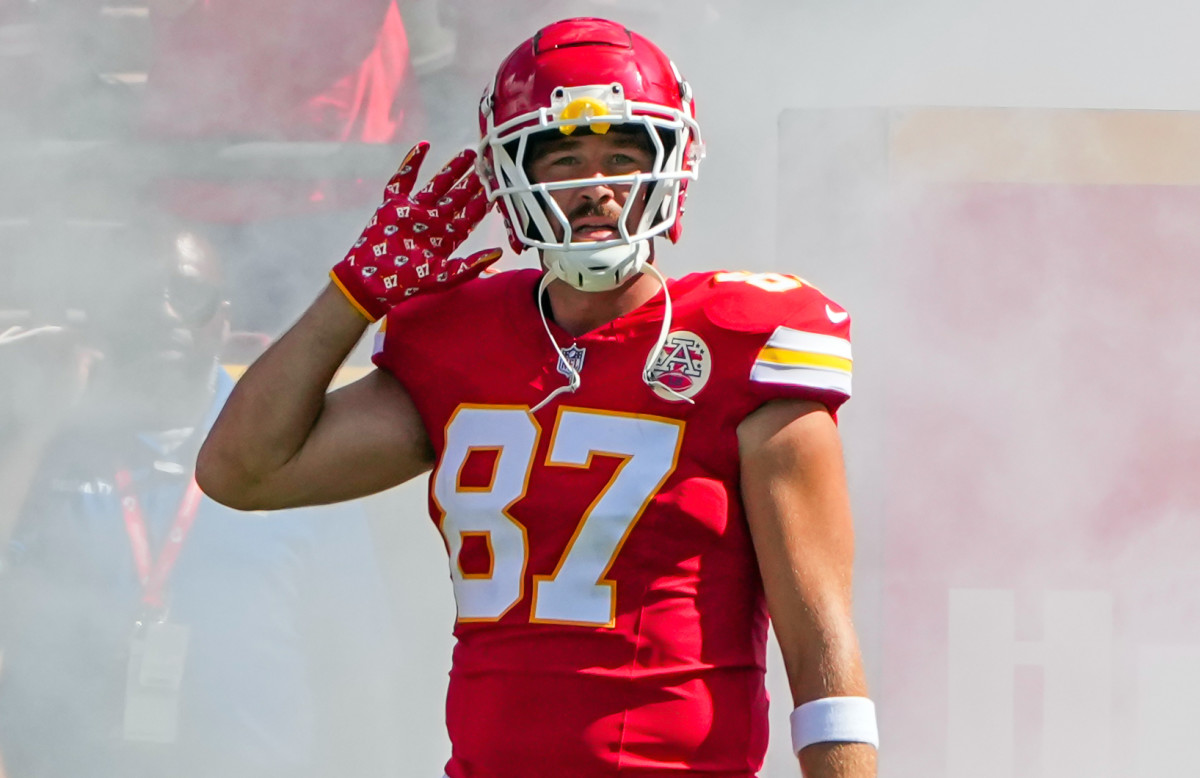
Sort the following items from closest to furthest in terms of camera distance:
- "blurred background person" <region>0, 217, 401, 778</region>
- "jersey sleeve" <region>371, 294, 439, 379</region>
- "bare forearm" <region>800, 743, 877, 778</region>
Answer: "bare forearm" <region>800, 743, 877, 778</region> → "jersey sleeve" <region>371, 294, 439, 379</region> → "blurred background person" <region>0, 217, 401, 778</region>

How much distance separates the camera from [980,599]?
2.35 m

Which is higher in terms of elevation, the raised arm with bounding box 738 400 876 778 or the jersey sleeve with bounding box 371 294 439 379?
the jersey sleeve with bounding box 371 294 439 379

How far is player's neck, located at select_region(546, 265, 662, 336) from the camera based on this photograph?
1.56 metres

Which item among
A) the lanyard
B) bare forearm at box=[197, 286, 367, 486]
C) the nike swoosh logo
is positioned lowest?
the lanyard

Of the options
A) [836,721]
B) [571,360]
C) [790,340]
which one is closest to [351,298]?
[571,360]

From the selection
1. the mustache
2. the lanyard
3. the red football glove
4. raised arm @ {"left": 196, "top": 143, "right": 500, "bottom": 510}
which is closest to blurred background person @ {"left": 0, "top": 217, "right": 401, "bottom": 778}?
the lanyard

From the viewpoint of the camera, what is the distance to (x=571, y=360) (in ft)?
4.92

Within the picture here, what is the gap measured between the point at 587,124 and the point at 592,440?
0.31 m

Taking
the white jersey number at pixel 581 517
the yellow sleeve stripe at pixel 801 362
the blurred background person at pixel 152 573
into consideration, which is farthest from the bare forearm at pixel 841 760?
the blurred background person at pixel 152 573

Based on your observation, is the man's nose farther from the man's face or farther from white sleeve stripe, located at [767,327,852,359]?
white sleeve stripe, located at [767,327,852,359]

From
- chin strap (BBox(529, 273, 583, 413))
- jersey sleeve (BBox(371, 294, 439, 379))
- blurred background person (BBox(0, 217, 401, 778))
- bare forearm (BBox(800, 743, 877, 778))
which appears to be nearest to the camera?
bare forearm (BBox(800, 743, 877, 778))

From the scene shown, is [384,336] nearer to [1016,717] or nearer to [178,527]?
[178,527]

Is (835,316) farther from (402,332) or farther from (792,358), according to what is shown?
(402,332)

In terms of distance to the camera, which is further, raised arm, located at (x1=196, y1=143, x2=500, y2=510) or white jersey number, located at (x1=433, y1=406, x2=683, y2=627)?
raised arm, located at (x1=196, y1=143, x2=500, y2=510)
